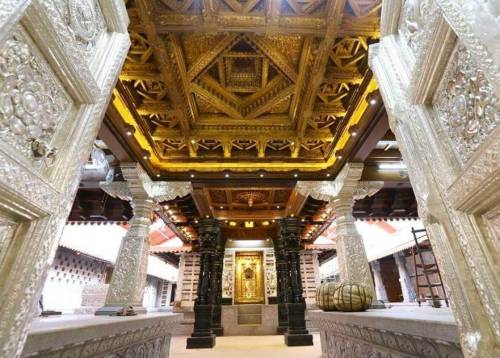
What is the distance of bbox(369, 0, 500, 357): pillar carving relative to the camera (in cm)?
79

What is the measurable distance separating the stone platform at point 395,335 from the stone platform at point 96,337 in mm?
2076

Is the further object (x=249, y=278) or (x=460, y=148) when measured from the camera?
(x=249, y=278)

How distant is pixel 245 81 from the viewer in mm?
3684

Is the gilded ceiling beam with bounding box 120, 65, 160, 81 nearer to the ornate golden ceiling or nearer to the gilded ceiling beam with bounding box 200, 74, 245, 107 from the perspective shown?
the ornate golden ceiling

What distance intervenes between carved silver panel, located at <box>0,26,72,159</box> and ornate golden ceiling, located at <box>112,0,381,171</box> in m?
1.82

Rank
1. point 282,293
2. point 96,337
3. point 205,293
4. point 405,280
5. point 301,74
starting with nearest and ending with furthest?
point 96,337
point 301,74
point 205,293
point 282,293
point 405,280

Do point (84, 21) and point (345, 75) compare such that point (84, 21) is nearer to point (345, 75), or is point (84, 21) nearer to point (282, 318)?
point (345, 75)

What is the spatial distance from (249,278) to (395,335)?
9.12m

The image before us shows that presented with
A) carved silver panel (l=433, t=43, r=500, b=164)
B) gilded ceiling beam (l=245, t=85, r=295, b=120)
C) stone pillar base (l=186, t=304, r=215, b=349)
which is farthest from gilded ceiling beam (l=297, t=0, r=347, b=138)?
stone pillar base (l=186, t=304, r=215, b=349)

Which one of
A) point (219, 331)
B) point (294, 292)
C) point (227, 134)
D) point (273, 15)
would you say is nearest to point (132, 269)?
point (227, 134)

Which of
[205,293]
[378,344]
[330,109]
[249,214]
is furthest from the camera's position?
[249,214]

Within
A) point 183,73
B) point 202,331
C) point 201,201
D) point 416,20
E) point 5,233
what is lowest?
point 202,331

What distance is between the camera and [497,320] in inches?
30.9

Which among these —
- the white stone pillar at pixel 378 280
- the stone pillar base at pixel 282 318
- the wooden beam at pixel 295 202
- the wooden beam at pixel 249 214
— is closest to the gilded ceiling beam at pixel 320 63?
the wooden beam at pixel 295 202
